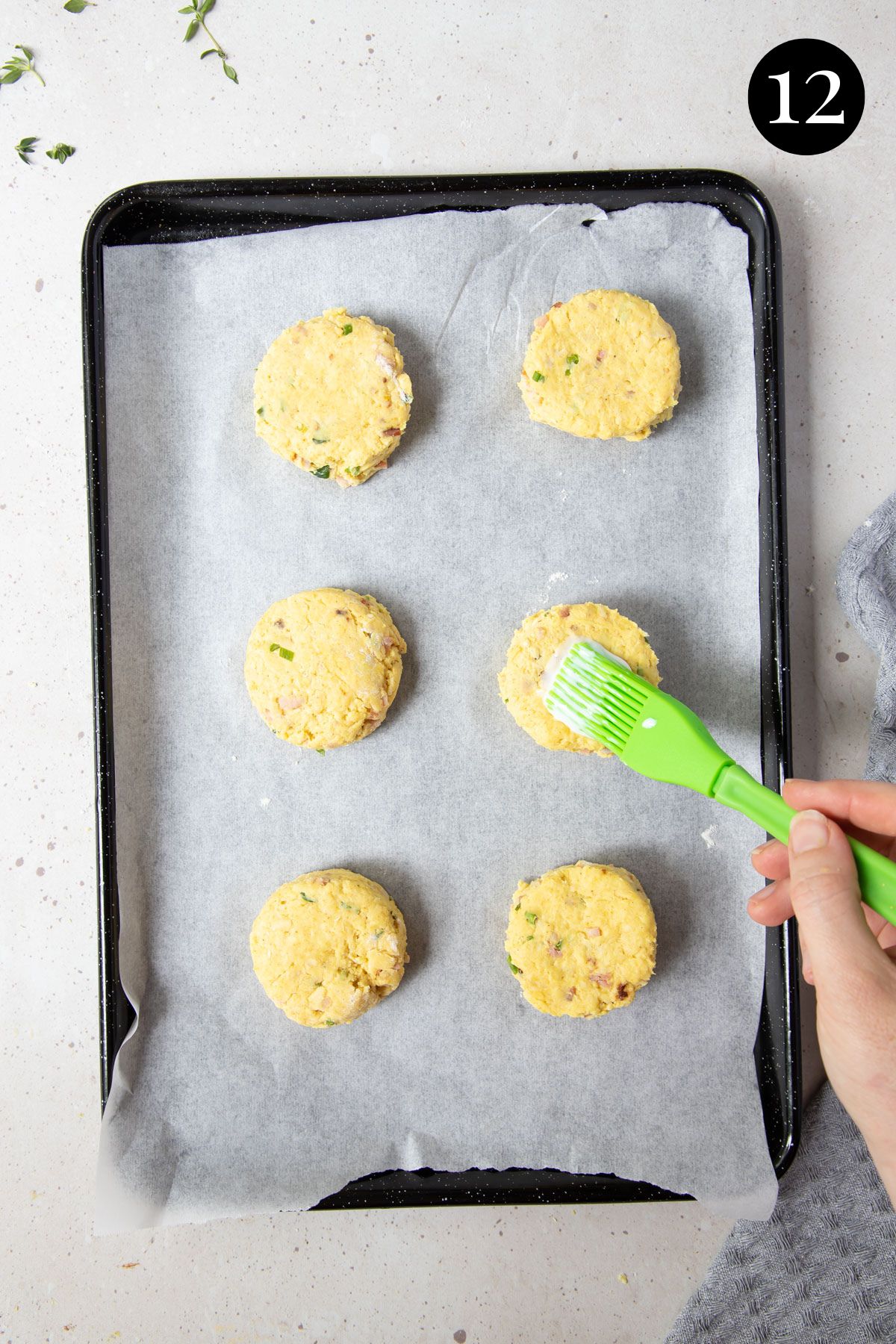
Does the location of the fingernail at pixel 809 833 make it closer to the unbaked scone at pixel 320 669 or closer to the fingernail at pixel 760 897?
the fingernail at pixel 760 897

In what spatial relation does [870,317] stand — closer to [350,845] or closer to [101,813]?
[350,845]

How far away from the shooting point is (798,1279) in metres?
1.94

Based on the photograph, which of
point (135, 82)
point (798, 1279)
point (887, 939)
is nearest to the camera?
point (887, 939)

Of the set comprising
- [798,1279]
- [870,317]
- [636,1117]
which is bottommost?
[798,1279]

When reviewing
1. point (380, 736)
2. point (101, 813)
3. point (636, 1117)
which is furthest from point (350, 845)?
point (636, 1117)

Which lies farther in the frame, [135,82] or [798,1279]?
[135,82]

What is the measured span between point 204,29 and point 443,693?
5.26ft

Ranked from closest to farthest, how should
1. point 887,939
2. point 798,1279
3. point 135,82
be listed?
point 887,939
point 798,1279
point 135,82

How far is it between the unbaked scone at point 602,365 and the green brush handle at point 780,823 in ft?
2.50

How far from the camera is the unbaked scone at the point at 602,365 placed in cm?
188

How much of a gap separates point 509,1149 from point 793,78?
2453 millimetres

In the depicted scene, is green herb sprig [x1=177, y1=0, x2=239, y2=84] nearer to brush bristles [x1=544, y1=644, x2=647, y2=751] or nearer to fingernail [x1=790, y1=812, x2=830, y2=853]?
brush bristles [x1=544, y1=644, x2=647, y2=751]

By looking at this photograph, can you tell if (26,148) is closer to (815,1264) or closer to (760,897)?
(760,897)

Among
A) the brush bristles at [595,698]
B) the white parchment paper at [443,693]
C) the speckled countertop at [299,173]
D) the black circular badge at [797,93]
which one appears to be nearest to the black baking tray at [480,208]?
the white parchment paper at [443,693]
